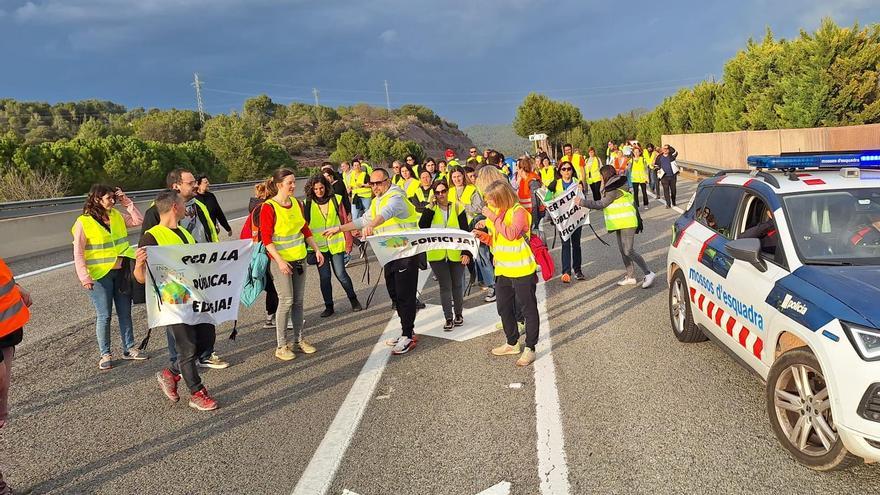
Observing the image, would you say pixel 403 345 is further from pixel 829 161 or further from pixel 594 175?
pixel 594 175

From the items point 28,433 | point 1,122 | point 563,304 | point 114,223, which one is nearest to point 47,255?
point 114,223

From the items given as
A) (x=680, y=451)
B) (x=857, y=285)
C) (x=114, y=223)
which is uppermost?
(x=114, y=223)

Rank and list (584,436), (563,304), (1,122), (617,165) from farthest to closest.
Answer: (1,122)
(617,165)
(563,304)
(584,436)

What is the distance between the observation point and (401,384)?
5336 mm

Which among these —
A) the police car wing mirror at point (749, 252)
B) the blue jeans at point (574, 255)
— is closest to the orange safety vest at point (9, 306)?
the police car wing mirror at point (749, 252)

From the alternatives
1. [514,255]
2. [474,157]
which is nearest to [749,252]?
[514,255]

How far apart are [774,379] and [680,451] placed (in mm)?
743

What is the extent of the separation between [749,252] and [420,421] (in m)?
2.65

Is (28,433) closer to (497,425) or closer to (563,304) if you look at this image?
(497,425)

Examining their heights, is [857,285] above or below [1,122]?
below

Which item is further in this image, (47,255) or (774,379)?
(47,255)

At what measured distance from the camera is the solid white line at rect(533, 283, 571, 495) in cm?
364

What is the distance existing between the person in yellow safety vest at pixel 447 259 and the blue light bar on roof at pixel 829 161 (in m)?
3.04

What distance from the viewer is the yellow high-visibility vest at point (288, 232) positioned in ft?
19.9
